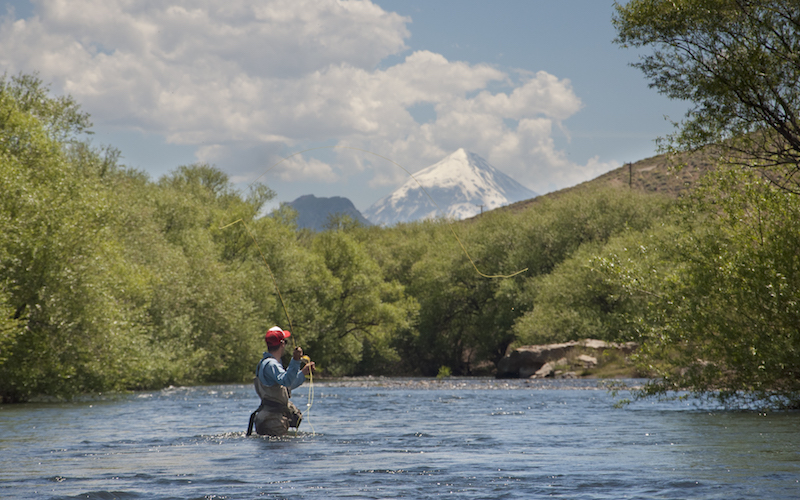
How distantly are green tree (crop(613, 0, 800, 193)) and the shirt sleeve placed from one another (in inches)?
480

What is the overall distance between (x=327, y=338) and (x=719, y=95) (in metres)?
43.0

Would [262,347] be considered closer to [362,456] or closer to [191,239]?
[191,239]

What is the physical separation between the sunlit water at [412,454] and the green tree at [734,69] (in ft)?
22.7

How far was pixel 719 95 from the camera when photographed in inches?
733

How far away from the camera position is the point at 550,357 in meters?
44.1

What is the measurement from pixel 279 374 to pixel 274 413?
137cm

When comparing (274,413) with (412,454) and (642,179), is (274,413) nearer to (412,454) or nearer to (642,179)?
(412,454)

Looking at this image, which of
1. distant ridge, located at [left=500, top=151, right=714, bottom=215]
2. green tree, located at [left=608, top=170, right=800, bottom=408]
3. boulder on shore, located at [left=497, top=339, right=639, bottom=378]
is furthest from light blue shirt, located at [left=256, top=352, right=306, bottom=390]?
distant ridge, located at [left=500, top=151, right=714, bottom=215]

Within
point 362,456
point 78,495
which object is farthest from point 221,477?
point 362,456

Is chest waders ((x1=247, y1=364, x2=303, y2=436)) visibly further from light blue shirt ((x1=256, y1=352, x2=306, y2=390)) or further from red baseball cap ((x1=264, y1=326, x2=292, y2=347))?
red baseball cap ((x1=264, y1=326, x2=292, y2=347))

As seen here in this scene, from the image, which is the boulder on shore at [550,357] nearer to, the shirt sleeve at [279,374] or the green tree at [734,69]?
the green tree at [734,69]

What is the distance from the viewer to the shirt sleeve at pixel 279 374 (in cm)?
1223

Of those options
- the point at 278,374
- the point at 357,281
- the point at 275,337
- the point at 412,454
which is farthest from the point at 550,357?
the point at 278,374

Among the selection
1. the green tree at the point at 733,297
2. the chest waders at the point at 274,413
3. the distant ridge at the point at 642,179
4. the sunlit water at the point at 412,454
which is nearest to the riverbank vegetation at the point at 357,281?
the green tree at the point at 733,297
